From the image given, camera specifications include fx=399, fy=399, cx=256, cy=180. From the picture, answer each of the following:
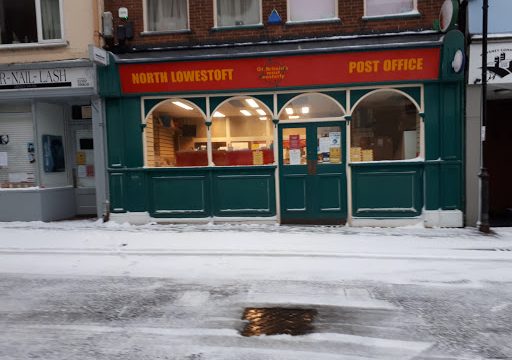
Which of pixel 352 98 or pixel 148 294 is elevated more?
pixel 352 98

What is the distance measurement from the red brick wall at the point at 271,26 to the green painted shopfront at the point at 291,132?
0.96 ft

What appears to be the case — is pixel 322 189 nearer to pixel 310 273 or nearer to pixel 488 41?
pixel 310 273

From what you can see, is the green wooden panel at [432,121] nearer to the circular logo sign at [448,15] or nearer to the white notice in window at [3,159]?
the circular logo sign at [448,15]

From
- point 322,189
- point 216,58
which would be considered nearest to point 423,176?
point 322,189

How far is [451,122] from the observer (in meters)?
8.80

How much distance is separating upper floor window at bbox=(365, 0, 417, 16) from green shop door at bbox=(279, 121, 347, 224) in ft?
8.63

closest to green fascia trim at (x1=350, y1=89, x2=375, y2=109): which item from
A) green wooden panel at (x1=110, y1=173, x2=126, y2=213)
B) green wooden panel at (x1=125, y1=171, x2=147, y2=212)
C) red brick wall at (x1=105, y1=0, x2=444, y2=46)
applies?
red brick wall at (x1=105, y1=0, x2=444, y2=46)

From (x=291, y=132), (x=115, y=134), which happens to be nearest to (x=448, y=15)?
(x=291, y=132)

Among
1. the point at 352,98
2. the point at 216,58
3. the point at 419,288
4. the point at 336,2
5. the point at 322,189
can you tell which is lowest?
the point at 419,288

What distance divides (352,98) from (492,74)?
2.92m

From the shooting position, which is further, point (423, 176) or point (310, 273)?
point (423, 176)

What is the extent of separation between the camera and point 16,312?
14.8ft

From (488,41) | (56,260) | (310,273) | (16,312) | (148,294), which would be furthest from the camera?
(488,41)

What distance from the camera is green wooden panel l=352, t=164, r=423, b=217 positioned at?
902 centimetres
